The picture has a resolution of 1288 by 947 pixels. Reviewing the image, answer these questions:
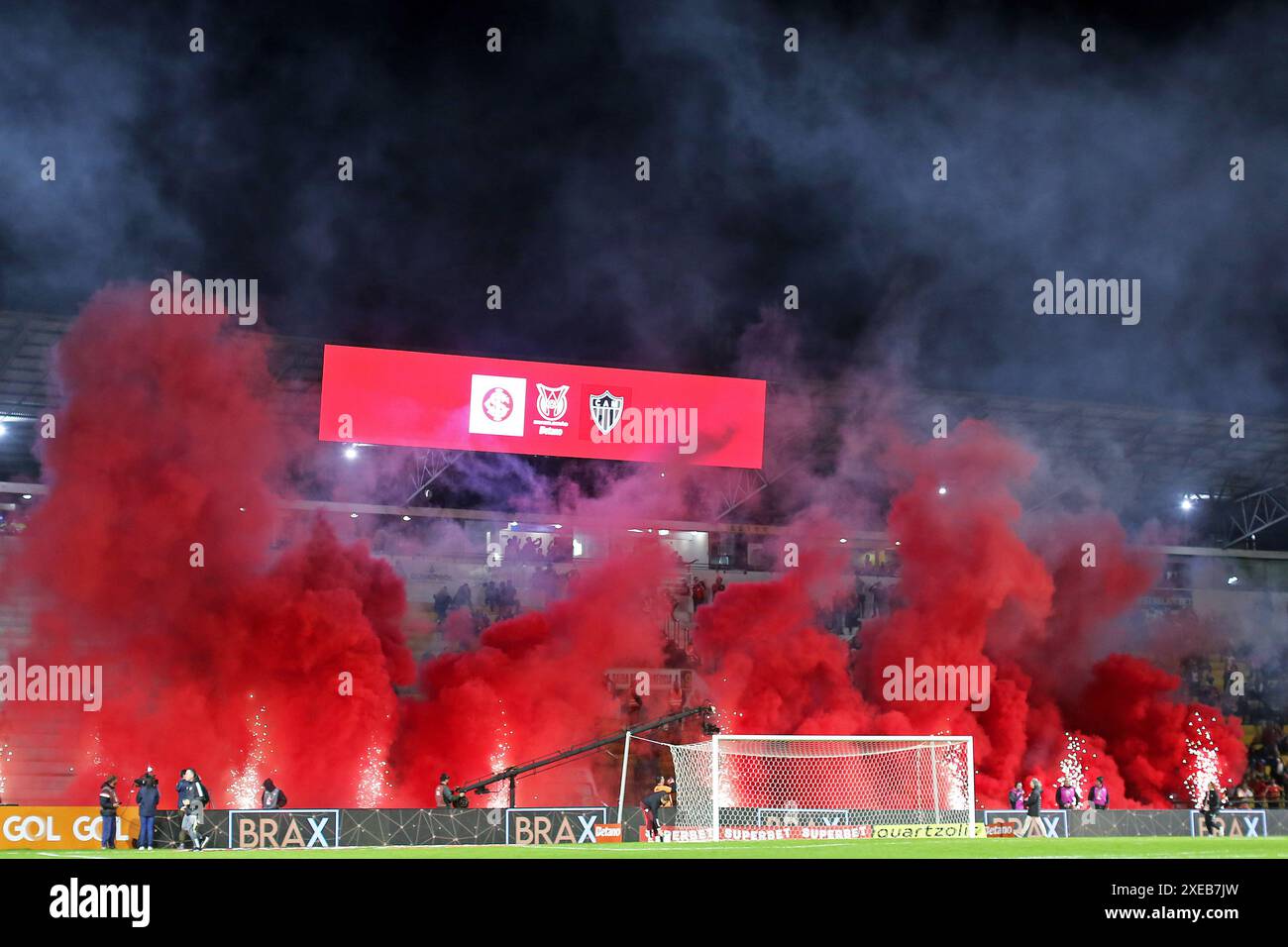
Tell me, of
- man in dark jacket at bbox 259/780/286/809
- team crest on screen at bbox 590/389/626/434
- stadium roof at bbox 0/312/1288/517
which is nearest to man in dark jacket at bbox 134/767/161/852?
man in dark jacket at bbox 259/780/286/809

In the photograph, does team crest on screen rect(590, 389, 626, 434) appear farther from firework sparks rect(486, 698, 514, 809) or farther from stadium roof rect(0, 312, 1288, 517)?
firework sparks rect(486, 698, 514, 809)

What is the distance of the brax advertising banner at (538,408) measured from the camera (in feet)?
104

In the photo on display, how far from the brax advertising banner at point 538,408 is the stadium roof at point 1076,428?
5.96 ft

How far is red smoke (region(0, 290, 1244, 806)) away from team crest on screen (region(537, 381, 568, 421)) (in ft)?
15.3

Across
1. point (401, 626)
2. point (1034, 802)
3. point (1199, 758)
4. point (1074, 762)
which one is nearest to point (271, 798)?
point (401, 626)

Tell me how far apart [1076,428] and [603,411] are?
47.8 ft

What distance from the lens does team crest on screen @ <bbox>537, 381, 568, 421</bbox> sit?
33.5 m

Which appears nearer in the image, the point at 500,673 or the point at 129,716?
the point at 129,716

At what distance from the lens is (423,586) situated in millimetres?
37062

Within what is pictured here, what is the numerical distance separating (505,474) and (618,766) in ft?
35.7
